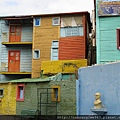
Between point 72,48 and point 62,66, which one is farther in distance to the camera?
point 72,48

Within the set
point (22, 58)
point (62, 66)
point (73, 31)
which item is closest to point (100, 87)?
point (62, 66)

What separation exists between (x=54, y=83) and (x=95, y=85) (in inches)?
219

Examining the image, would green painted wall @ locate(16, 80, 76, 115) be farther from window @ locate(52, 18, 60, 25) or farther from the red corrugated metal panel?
window @ locate(52, 18, 60, 25)

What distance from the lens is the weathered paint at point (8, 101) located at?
19.1 metres

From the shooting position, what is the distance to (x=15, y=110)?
18.8 m

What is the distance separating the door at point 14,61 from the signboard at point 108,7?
13020 mm

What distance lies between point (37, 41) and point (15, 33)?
10.5 ft

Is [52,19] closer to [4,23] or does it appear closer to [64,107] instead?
[4,23]

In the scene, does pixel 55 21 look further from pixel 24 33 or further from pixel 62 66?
pixel 62 66

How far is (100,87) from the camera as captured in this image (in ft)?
37.0

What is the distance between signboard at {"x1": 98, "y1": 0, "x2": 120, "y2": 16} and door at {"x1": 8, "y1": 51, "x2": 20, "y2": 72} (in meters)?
13.0

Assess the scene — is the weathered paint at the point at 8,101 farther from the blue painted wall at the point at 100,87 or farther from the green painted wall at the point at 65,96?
the blue painted wall at the point at 100,87

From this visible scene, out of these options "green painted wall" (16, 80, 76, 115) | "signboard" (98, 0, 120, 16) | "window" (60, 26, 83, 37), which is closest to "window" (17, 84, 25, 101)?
"green painted wall" (16, 80, 76, 115)

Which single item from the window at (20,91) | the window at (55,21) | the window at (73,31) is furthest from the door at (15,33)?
the window at (20,91)
